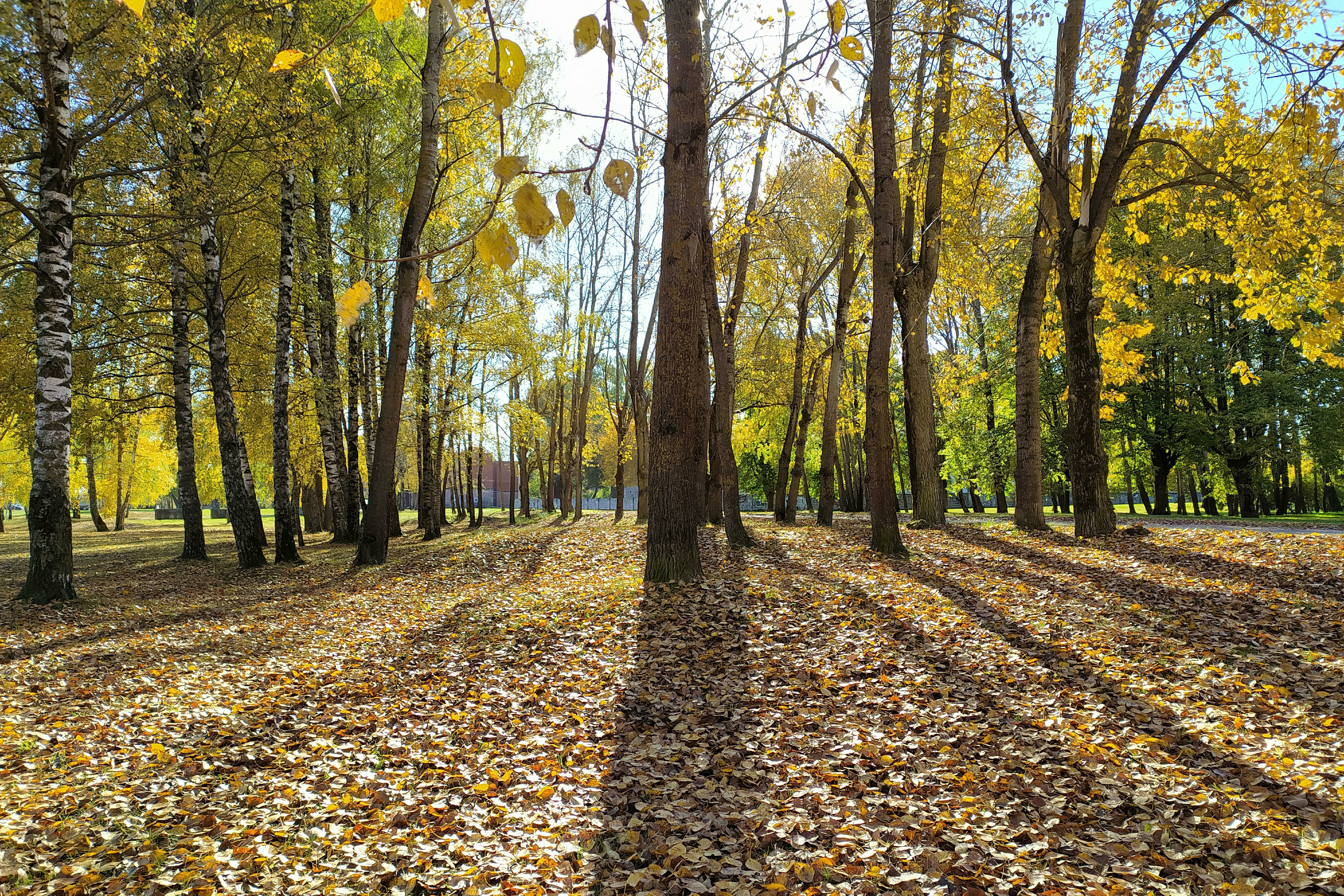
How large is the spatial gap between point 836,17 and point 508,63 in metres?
0.73

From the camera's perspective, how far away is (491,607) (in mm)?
7656

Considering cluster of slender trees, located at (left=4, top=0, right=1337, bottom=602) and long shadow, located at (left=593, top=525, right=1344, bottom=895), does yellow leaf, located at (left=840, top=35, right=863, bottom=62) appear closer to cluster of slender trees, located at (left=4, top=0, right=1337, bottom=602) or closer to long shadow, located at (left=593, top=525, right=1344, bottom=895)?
cluster of slender trees, located at (left=4, top=0, right=1337, bottom=602)

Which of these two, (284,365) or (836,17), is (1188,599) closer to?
(836,17)

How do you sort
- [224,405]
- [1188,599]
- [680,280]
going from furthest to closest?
[224,405], [680,280], [1188,599]

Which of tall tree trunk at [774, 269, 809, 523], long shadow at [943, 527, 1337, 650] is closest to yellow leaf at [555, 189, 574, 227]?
long shadow at [943, 527, 1337, 650]

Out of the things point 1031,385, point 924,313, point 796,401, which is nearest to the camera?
point 1031,385

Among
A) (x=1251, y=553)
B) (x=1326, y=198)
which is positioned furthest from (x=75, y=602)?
(x=1326, y=198)

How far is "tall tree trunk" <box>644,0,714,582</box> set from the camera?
758 cm

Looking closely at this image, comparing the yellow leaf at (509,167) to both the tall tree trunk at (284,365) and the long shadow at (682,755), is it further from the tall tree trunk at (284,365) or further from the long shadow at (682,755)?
the tall tree trunk at (284,365)

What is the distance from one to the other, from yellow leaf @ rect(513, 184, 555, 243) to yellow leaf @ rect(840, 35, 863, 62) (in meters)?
0.81

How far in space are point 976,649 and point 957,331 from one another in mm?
26414

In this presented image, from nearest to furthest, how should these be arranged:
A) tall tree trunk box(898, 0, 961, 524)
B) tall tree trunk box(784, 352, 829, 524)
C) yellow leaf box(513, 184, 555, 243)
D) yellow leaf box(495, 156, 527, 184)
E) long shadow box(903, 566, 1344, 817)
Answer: yellow leaf box(495, 156, 527, 184), yellow leaf box(513, 184, 555, 243), long shadow box(903, 566, 1344, 817), tall tree trunk box(898, 0, 961, 524), tall tree trunk box(784, 352, 829, 524)

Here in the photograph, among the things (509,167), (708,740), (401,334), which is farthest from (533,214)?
(401,334)

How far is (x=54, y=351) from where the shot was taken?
7.71 m
